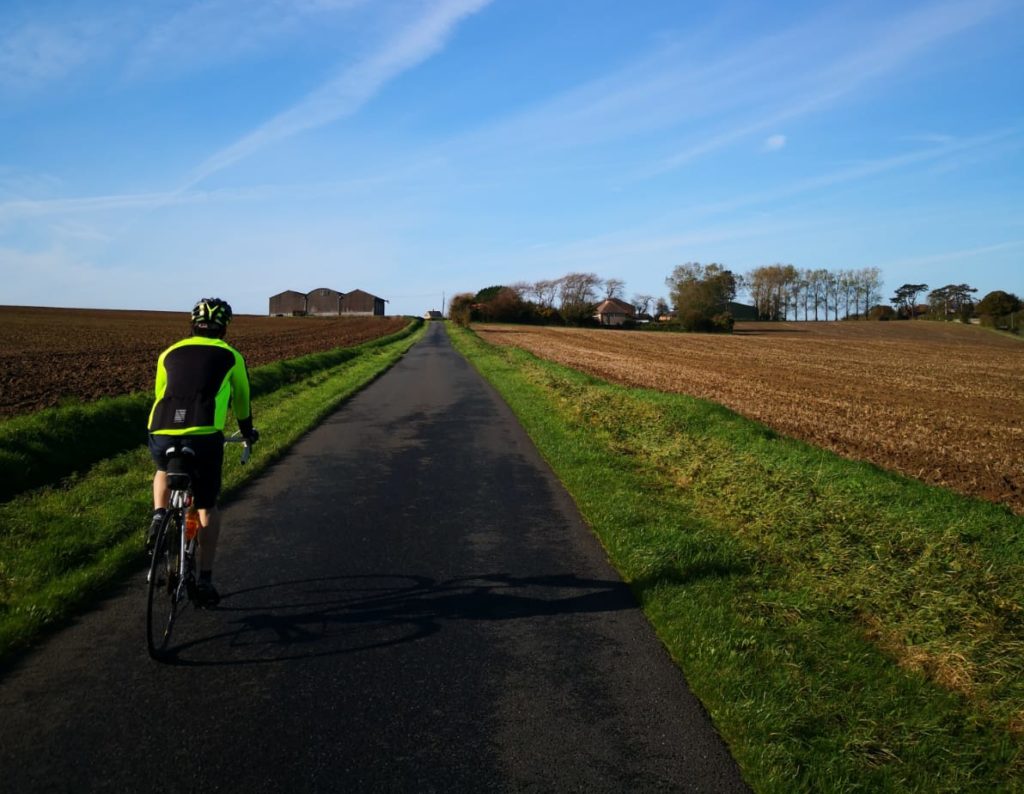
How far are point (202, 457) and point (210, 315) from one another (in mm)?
980

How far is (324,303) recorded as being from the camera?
138 metres

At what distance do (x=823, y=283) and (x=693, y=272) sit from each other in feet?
108

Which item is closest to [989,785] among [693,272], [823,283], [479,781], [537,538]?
[479,781]

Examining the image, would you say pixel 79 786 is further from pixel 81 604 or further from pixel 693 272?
pixel 693 272

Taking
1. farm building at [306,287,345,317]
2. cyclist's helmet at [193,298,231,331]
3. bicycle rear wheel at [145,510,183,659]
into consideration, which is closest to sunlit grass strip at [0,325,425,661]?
bicycle rear wheel at [145,510,183,659]

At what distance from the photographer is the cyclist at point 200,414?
440 centimetres

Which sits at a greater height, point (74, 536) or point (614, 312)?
point (614, 312)

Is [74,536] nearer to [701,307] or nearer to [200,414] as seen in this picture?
[200,414]

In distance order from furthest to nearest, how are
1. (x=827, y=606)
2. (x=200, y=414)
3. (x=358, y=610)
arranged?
1. (x=827, y=606)
2. (x=358, y=610)
3. (x=200, y=414)

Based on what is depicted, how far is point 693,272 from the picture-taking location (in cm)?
11188

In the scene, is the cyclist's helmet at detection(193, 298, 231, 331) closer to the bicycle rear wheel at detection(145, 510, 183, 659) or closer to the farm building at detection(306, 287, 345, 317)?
the bicycle rear wheel at detection(145, 510, 183, 659)

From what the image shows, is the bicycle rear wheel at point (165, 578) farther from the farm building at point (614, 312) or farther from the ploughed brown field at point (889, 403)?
the farm building at point (614, 312)

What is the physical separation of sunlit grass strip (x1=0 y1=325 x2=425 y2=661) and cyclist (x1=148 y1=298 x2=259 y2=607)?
953 millimetres

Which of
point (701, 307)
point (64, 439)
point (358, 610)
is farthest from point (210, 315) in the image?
point (701, 307)
